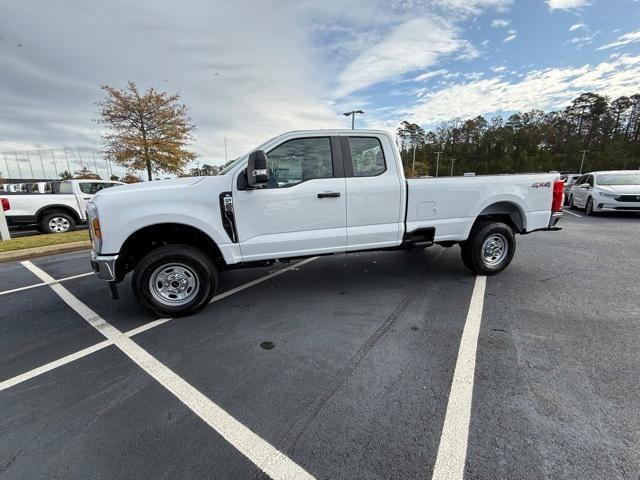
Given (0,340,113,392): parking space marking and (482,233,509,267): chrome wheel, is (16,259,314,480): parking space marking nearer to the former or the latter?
(0,340,113,392): parking space marking

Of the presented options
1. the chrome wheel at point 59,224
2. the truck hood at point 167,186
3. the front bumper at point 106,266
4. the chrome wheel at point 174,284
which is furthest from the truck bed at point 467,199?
the chrome wheel at point 59,224

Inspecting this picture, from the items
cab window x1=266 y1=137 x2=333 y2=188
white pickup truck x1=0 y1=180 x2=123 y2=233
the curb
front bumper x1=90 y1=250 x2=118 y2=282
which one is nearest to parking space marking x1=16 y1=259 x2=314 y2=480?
front bumper x1=90 y1=250 x2=118 y2=282

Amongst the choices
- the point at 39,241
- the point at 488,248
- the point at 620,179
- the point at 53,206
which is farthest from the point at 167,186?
the point at 620,179

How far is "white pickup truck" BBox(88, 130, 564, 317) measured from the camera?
339 centimetres

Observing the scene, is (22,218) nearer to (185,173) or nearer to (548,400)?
(185,173)

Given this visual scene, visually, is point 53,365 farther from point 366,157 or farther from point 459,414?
point 366,157

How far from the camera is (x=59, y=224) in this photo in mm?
9680

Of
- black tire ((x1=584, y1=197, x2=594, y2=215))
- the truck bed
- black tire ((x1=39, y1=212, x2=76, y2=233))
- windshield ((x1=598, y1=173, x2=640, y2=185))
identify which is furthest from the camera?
black tire ((x1=584, y1=197, x2=594, y2=215))

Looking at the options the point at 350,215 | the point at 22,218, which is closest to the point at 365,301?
the point at 350,215

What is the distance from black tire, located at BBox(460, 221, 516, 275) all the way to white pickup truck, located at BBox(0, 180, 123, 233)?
910cm

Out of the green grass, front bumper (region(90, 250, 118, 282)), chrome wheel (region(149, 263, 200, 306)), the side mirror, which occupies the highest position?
the side mirror

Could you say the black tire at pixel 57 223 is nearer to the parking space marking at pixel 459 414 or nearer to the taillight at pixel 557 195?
the parking space marking at pixel 459 414

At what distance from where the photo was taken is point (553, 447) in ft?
6.06

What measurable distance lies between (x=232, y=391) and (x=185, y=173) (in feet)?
61.0
